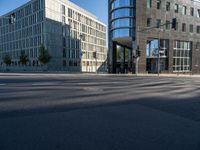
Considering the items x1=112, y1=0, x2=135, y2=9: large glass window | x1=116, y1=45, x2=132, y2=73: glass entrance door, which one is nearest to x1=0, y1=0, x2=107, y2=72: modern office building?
x1=116, y1=45, x2=132, y2=73: glass entrance door

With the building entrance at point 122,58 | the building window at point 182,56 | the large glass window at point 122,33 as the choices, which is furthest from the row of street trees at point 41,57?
the building window at point 182,56

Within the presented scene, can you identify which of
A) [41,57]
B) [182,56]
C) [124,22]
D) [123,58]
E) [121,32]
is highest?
[124,22]

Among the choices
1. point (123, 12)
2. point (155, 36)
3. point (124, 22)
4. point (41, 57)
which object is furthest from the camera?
point (41, 57)

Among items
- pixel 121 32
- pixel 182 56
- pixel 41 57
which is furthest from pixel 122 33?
pixel 41 57

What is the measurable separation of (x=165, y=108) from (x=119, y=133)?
12.4ft

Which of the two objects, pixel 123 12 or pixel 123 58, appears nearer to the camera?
pixel 123 12

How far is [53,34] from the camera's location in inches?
2613

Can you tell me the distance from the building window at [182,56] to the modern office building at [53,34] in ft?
92.6

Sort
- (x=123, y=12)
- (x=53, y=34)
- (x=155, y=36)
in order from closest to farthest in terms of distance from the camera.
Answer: (x=123, y=12) → (x=155, y=36) → (x=53, y=34)

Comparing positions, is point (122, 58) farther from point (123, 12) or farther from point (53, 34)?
point (53, 34)

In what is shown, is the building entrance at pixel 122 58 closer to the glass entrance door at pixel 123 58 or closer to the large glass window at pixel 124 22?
the glass entrance door at pixel 123 58

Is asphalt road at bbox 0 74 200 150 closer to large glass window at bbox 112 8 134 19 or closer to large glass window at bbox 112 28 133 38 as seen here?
large glass window at bbox 112 28 133 38

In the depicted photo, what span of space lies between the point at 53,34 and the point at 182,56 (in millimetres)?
44335

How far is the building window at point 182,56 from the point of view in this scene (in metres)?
40.7
